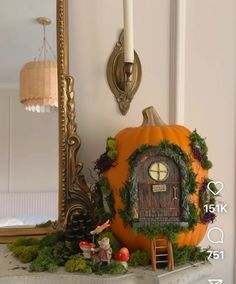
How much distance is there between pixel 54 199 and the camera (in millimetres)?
850

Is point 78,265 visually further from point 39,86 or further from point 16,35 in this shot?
point 16,35

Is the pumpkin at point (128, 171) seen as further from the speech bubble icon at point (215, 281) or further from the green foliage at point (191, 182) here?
the speech bubble icon at point (215, 281)

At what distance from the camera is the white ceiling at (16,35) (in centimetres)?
83

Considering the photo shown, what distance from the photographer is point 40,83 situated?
0.85 m

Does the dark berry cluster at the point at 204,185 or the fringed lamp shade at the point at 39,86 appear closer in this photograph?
the dark berry cluster at the point at 204,185

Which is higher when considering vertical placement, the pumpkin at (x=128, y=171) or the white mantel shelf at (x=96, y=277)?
the pumpkin at (x=128, y=171)

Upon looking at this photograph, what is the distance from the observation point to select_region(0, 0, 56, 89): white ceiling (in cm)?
83

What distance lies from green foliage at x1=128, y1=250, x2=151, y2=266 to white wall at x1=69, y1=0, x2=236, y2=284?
0.29 metres

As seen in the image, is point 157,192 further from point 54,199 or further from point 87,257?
point 54,199

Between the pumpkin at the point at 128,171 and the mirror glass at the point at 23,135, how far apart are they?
203mm

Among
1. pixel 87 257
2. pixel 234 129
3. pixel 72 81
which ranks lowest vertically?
pixel 87 257

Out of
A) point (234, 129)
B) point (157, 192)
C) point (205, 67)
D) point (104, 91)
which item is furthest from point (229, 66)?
point (157, 192)

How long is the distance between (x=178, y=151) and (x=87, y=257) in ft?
0.87

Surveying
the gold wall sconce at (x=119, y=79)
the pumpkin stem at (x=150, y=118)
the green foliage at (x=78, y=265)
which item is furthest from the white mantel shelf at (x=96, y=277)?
the gold wall sconce at (x=119, y=79)
